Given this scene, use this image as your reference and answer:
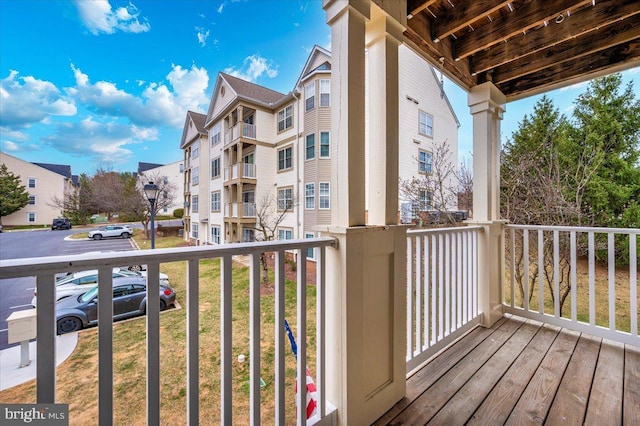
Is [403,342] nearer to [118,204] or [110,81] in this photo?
[118,204]

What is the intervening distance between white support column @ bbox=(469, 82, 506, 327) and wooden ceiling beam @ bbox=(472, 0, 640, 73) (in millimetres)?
255

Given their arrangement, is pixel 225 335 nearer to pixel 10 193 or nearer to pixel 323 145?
pixel 10 193

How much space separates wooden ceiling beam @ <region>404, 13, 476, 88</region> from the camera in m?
1.86

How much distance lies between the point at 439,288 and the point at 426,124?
27.7 ft

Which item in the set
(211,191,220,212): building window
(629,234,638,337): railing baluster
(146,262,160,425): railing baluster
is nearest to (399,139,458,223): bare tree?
(629,234,638,337): railing baluster

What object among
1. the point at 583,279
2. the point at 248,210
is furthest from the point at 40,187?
the point at 583,279

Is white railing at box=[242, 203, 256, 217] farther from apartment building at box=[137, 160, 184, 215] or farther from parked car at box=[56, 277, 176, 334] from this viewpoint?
parked car at box=[56, 277, 176, 334]

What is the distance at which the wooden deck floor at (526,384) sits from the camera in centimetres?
140

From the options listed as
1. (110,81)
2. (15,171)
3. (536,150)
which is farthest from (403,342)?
(110,81)

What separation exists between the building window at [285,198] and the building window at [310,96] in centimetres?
281

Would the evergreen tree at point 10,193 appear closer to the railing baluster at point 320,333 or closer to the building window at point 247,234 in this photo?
the railing baluster at point 320,333

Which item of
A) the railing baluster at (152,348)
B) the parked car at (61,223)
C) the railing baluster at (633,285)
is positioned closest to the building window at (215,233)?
the parked car at (61,223)

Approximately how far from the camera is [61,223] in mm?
4105

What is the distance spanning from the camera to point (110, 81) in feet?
16.7
